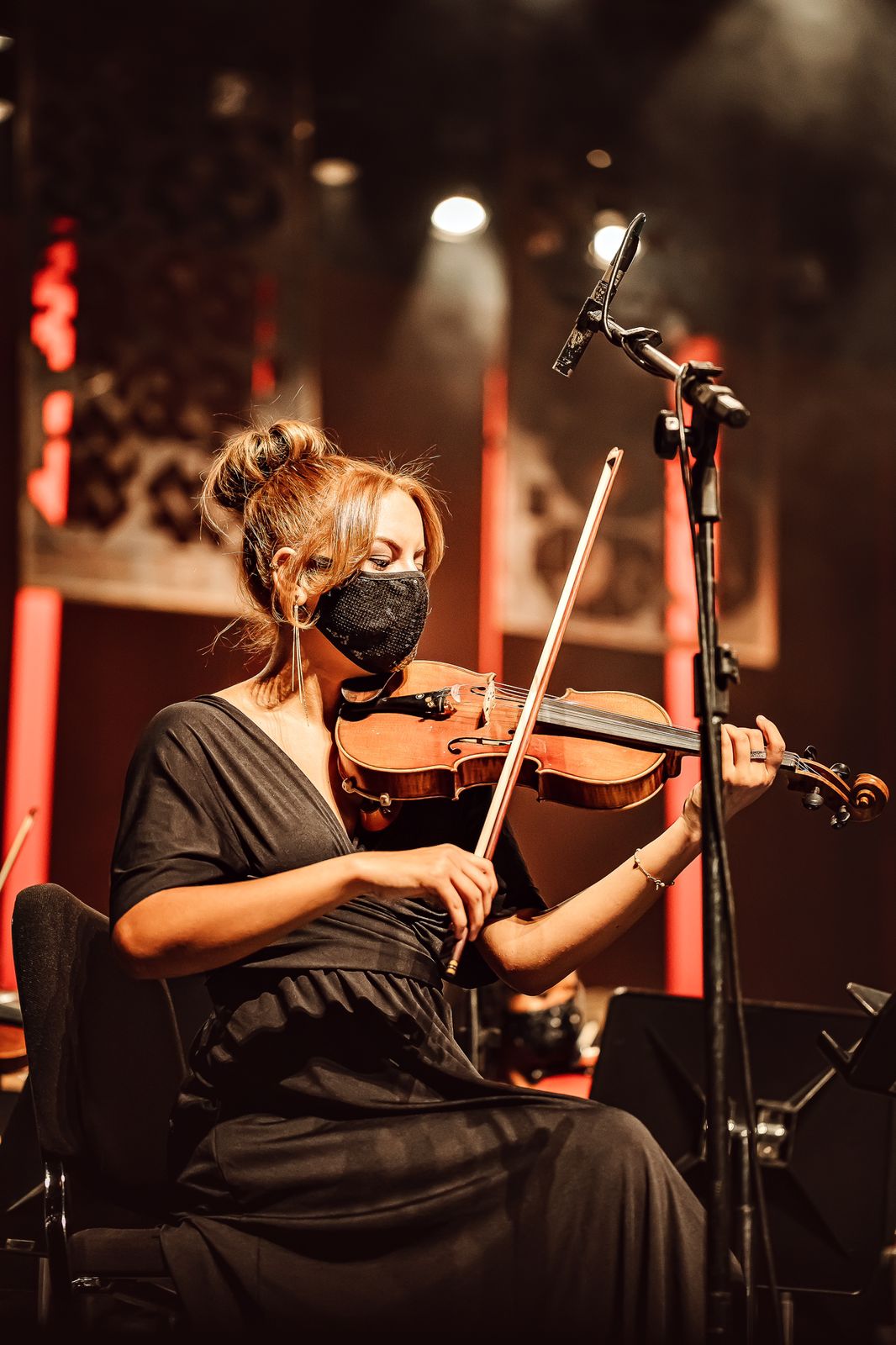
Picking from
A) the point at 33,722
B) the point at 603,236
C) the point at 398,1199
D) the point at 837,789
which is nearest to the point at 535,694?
the point at 837,789

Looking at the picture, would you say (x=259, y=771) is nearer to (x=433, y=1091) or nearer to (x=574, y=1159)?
(x=433, y=1091)

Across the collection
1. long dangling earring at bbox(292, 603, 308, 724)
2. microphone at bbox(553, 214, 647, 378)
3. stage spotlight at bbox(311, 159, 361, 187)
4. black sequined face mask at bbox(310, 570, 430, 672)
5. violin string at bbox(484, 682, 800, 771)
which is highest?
stage spotlight at bbox(311, 159, 361, 187)

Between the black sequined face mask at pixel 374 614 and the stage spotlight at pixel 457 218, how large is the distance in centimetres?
298

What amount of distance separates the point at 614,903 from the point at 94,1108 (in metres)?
0.68

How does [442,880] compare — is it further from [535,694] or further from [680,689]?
[680,689]

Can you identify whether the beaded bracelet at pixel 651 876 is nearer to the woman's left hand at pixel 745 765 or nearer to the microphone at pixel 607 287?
the woman's left hand at pixel 745 765

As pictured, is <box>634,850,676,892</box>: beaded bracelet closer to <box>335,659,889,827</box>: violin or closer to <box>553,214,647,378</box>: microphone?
<box>335,659,889,827</box>: violin

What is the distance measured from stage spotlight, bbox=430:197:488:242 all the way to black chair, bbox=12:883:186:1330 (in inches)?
131

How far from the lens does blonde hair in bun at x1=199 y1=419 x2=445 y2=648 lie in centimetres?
169

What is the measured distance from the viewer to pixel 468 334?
4438 mm

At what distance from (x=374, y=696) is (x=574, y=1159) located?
671 millimetres

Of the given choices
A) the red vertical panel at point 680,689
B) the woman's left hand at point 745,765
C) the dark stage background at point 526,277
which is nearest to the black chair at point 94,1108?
the woman's left hand at point 745,765

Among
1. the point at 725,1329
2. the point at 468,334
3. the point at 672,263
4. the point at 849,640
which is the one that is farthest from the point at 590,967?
the point at 725,1329

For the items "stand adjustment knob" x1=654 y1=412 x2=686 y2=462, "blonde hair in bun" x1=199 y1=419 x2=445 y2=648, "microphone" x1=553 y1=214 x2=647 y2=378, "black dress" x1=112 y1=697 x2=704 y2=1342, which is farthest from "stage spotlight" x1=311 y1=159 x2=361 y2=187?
"stand adjustment knob" x1=654 y1=412 x2=686 y2=462
